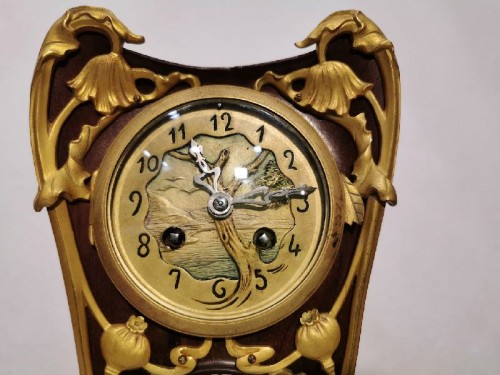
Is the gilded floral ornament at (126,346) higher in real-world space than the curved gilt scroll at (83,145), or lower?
lower

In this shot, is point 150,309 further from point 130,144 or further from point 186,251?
point 130,144

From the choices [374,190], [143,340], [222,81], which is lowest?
[143,340]

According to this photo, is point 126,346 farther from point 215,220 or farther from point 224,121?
point 224,121

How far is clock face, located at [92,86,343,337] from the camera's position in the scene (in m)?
0.98

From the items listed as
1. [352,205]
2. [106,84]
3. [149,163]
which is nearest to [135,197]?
[149,163]

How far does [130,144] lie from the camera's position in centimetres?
99

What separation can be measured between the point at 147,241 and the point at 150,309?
0.27ft

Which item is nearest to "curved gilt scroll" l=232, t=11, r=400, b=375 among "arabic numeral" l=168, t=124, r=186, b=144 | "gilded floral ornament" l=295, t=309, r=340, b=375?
"gilded floral ornament" l=295, t=309, r=340, b=375

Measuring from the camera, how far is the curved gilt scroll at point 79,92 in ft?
3.20

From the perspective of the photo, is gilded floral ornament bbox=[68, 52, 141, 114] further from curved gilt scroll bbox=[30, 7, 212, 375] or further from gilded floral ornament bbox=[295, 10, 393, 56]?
gilded floral ornament bbox=[295, 10, 393, 56]

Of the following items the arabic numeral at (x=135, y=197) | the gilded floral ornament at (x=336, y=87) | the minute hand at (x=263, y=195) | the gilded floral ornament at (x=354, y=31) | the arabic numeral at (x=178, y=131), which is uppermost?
the gilded floral ornament at (x=354, y=31)

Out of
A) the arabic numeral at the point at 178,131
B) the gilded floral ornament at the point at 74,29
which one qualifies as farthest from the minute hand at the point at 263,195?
the gilded floral ornament at the point at 74,29

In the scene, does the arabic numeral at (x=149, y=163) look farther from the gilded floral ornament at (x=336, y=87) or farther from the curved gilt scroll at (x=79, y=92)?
the gilded floral ornament at (x=336, y=87)

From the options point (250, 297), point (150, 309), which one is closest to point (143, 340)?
point (150, 309)
